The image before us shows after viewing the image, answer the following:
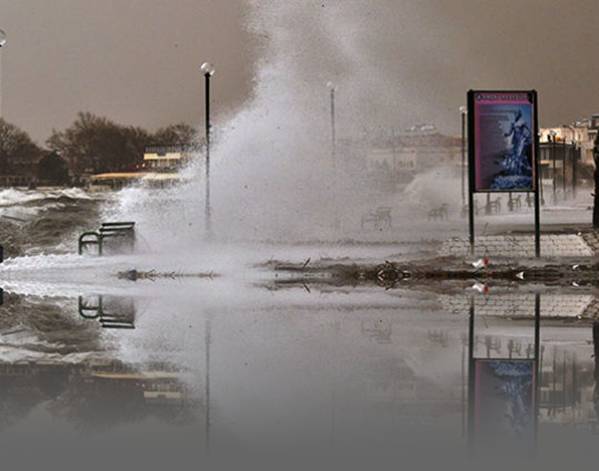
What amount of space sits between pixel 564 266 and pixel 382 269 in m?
3.16

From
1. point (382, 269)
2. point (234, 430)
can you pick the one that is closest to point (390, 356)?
point (234, 430)

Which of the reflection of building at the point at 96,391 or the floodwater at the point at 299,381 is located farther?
the reflection of building at the point at 96,391

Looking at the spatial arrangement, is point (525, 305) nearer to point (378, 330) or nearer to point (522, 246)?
point (378, 330)

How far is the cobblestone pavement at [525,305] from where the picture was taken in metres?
16.3

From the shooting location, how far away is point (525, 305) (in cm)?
1769

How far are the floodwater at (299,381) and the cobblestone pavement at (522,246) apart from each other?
25.8 ft

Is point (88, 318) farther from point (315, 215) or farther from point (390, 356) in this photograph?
point (315, 215)

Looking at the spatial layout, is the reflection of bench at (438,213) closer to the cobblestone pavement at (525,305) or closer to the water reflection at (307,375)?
the cobblestone pavement at (525,305)

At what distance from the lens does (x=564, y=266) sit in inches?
938

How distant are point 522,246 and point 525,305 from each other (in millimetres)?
11253

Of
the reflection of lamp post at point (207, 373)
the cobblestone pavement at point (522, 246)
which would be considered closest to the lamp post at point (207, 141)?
the cobblestone pavement at point (522, 246)

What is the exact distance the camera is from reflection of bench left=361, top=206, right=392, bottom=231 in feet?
145

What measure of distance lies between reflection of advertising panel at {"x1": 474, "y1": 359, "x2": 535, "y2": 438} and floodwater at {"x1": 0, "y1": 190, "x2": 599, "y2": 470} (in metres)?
0.02

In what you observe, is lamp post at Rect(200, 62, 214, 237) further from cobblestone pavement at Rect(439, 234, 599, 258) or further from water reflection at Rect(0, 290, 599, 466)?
water reflection at Rect(0, 290, 599, 466)
